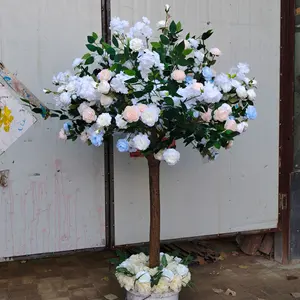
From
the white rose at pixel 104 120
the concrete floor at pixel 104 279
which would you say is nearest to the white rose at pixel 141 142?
the white rose at pixel 104 120

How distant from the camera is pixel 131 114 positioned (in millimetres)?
2725

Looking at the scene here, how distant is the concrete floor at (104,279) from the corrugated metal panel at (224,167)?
435 millimetres

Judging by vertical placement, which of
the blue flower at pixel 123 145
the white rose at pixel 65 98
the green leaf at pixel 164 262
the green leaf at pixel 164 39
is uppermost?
the green leaf at pixel 164 39

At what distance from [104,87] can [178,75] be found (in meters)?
0.45

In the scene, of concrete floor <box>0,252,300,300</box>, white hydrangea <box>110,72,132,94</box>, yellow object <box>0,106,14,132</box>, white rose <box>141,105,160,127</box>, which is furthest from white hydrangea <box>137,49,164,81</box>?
concrete floor <box>0,252,300,300</box>

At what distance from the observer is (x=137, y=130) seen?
2.97 m

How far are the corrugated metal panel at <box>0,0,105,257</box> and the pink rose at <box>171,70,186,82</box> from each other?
125cm

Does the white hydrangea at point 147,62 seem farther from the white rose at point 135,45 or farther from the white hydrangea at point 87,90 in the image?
the white hydrangea at point 87,90

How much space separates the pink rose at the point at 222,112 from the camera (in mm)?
2885

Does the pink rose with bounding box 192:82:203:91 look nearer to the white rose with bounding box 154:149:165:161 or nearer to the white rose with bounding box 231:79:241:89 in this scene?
the white rose with bounding box 231:79:241:89

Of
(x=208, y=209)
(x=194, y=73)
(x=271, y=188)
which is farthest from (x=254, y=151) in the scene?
(x=194, y=73)

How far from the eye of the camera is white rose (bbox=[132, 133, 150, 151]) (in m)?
2.87

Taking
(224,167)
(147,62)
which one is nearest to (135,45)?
(147,62)

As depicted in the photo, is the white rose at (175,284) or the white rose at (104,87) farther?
the white rose at (175,284)
